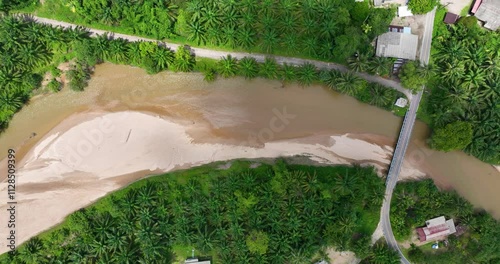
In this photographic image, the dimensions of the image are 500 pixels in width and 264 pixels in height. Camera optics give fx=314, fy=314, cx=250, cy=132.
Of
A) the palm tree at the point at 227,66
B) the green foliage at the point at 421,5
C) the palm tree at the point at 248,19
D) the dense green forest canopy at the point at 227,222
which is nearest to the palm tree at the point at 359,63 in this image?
the green foliage at the point at 421,5

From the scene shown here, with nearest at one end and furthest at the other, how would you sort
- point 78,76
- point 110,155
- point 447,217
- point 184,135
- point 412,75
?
1. point 412,75
2. point 78,76
3. point 447,217
4. point 110,155
5. point 184,135

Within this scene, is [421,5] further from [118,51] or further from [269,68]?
[118,51]

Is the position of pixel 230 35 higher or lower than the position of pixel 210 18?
lower

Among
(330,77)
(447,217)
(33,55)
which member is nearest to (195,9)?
(330,77)

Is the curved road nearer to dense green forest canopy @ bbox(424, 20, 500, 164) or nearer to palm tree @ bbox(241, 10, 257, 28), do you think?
dense green forest canopy @ bbox(424, 20, 500, 164)

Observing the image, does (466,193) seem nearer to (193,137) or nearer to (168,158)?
(193,137)

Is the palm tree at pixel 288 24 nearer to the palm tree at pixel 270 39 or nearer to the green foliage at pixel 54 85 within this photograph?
the palm tree at pixel 270 39
